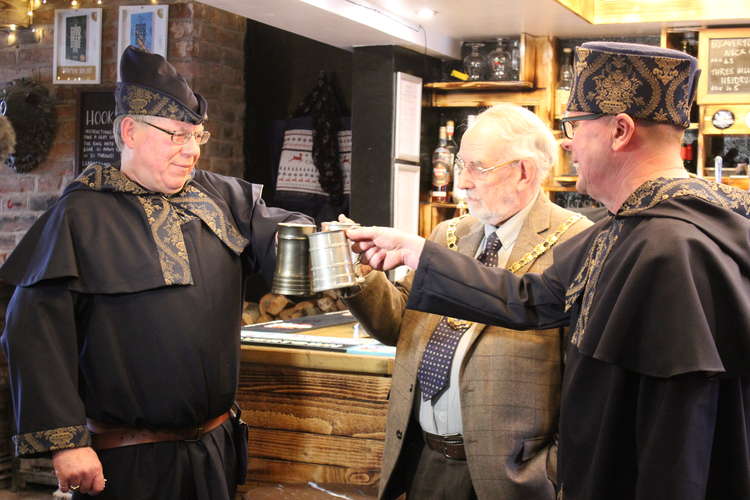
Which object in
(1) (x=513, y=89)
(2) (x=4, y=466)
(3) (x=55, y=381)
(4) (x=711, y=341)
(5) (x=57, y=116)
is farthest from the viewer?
(5) (x=57, y=116)

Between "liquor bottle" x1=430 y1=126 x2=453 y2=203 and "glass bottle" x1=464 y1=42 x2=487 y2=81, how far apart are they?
16.0 inches

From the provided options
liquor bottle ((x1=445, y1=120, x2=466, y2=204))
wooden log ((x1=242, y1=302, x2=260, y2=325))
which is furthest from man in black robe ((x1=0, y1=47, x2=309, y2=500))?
wooden log ((x1=242, y1=302, x2=260, y2=325))

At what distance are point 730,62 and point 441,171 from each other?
6.20 feet

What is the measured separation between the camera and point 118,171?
8.54 ft

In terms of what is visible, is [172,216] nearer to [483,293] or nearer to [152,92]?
[152,92]

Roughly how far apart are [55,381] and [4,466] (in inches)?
123

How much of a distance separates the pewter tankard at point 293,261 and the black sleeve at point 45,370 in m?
0.67

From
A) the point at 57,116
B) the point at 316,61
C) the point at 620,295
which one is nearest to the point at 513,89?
the point at 316,61

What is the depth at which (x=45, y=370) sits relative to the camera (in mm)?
2340

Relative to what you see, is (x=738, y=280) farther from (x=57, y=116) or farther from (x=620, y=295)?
(x=57, y=116)

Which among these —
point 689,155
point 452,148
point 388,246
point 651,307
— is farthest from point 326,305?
point 651,307

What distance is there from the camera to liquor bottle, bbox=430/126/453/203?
240 inches

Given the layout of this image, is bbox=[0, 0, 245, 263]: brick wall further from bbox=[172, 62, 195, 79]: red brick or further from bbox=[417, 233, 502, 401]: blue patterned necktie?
bbox=[417, 233, 502, 401]: blue patterned necktie

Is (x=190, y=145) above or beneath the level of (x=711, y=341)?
above
